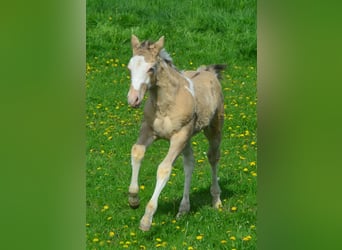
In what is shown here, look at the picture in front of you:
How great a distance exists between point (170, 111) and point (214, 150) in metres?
0.67

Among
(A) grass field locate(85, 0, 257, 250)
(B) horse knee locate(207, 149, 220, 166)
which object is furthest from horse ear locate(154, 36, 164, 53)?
(B) horse knee locate(207, 149, 220, 166)

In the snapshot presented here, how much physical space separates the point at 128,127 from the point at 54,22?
9.99ft

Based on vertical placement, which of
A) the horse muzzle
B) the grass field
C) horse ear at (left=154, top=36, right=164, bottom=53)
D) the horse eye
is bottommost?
the grass field

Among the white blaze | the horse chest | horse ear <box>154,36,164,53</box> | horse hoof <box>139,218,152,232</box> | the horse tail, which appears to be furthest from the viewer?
the horse tail

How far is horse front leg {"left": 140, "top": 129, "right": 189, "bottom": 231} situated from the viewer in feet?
13.3

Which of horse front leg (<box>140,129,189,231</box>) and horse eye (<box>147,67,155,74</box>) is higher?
horse eye (<box>147,67,155,74</box>)

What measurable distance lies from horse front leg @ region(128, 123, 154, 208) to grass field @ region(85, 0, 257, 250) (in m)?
0.19

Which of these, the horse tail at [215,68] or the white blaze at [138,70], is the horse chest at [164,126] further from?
the horse tail at [215,68]

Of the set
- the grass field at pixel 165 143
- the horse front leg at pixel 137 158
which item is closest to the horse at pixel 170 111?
the horse front leg at pixel 137 158

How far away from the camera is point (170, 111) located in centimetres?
423

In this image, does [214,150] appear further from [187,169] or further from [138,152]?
[138,152]

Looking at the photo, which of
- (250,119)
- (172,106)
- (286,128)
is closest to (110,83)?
(250,119)

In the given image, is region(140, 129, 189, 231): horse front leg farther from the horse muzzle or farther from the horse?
the horse muzzle

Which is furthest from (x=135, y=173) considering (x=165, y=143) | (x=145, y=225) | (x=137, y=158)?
(x=165, y=143)
